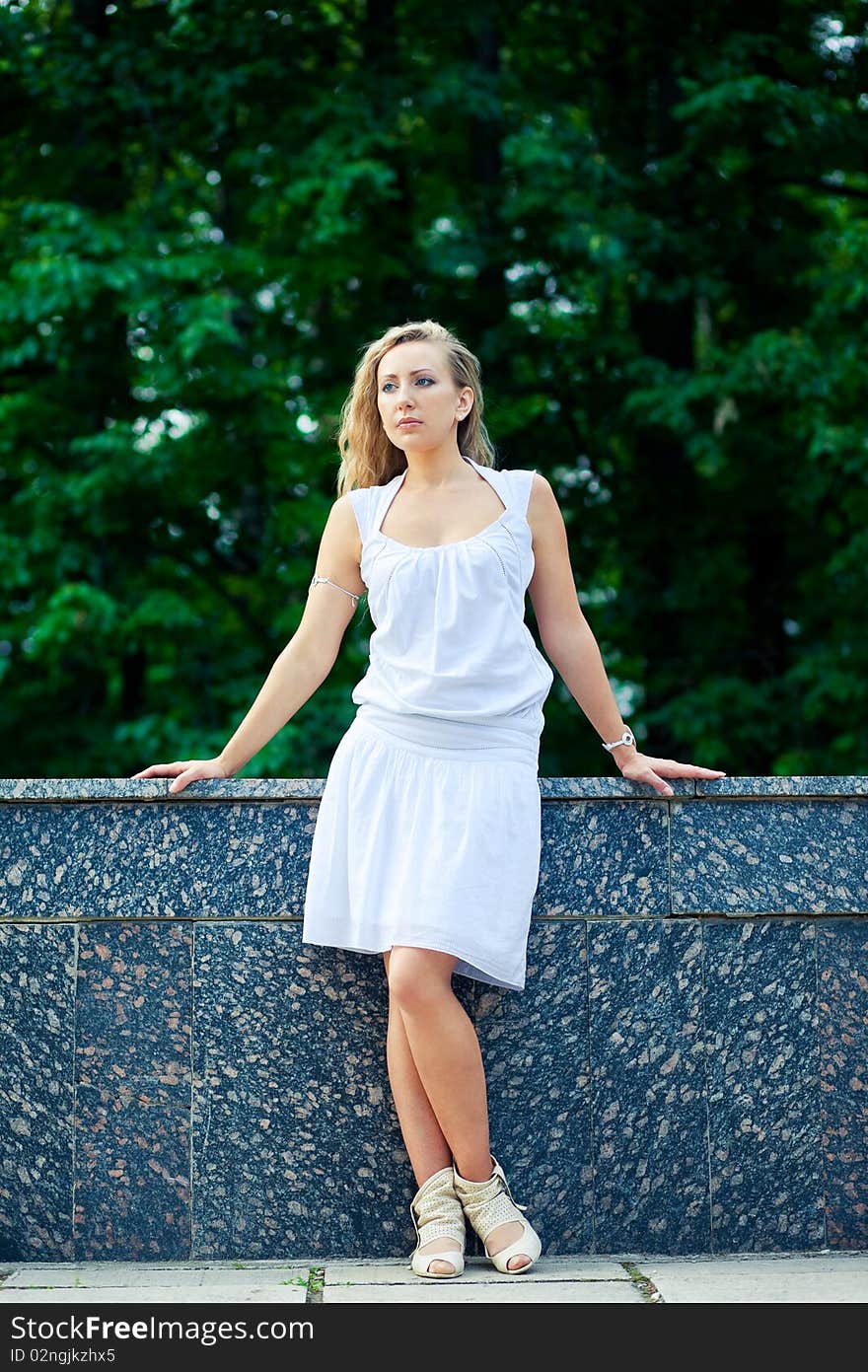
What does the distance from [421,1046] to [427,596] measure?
3.31 feet

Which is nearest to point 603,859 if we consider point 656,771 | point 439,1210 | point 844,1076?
point 656,771

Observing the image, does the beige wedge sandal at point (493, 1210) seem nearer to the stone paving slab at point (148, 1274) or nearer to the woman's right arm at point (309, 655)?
the stone paving slab at point (148, 1274)

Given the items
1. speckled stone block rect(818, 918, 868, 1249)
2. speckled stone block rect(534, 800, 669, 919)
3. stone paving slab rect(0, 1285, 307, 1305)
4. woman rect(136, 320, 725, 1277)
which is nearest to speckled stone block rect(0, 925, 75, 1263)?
stone paving slab rect(0, 1285, 307, 1305)

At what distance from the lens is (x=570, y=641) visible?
3586 mm

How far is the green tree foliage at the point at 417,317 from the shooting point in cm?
1004

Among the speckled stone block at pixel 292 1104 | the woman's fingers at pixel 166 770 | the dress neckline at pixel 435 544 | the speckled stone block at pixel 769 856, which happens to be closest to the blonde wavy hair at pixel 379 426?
the dress neckline at pixel 435 544

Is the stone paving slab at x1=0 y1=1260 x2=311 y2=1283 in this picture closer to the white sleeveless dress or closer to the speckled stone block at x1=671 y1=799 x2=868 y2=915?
the white sleeveless dress

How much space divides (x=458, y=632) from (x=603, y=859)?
0.69 m

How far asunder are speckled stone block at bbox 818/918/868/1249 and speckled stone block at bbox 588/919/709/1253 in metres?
0.30

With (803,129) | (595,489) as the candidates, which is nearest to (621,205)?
(803,129)

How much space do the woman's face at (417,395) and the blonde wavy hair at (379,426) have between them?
0.06 m

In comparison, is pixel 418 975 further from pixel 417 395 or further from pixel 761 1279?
pixel 417 395

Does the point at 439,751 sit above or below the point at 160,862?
above

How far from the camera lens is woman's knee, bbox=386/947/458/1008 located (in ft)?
10.8
